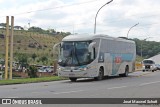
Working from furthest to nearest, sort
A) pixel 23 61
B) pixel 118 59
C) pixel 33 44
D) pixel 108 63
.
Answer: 1. pixel 33 44
2. pixel 23 61
3. pixel 118 59
4. pixel 108 63

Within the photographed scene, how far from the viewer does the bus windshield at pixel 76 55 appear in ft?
93.2

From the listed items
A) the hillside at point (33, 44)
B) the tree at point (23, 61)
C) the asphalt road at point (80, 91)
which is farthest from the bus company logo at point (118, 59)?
the hillside at point (33, 44)

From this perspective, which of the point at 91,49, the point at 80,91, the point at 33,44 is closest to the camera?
the point at 80,91

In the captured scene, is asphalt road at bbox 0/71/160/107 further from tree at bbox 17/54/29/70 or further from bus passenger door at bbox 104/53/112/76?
tree at bbox 17/54/29/70

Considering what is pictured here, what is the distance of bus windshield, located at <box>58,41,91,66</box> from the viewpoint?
28422 millimetres

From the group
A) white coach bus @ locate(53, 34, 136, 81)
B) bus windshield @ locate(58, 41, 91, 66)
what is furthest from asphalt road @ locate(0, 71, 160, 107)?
bus windshield @ locate(58, 41, 91, 66)

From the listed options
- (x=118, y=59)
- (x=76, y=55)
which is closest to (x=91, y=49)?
(x=76, y=55)

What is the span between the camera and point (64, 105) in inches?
523

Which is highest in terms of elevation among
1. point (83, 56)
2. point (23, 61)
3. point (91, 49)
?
point (91, 49)

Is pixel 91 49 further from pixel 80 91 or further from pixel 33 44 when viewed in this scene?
pixel 33 44

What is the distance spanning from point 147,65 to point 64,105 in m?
44.6

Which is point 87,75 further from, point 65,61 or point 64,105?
point 64,105

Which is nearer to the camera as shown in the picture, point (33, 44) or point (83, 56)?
point (83, 56)

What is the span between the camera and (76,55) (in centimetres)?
2847
